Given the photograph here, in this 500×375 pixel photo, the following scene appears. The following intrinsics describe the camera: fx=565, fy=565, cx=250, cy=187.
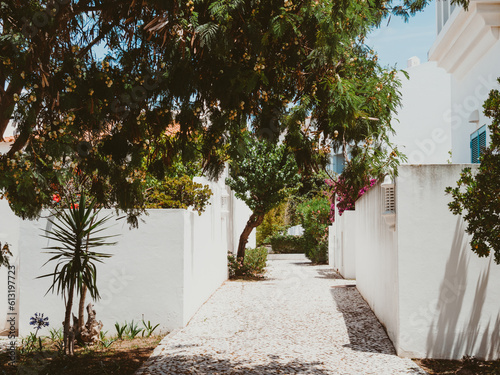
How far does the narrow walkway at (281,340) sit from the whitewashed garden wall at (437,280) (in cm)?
54

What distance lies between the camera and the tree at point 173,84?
5719 mm

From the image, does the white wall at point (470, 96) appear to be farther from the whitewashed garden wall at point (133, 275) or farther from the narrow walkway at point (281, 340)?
the whitewashed garden wall at point (133, 275)

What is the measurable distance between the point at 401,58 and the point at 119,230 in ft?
18.2

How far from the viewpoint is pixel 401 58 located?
742 cm

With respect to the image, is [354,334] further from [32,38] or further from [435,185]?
[32,38]

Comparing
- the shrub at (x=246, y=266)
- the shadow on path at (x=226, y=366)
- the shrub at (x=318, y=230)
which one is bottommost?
the shadow on path at (x=226, y=366)

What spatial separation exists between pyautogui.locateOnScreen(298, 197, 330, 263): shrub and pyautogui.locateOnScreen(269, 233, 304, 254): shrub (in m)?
6.34

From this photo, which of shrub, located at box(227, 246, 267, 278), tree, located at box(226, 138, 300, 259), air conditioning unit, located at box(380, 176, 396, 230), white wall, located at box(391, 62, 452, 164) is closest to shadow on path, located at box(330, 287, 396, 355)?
air conditioning unit, located at box(380, 176, 396, 230)

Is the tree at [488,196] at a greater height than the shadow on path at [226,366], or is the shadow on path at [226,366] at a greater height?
the tree at [488,196]

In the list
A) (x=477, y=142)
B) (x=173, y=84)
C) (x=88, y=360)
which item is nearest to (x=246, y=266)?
(x=477, y=142)

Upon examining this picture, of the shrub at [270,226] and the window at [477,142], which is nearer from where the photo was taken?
the window at [477,142]

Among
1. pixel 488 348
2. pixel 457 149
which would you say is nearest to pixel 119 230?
pixel 488 348

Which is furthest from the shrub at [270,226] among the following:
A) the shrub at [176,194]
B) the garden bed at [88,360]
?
the garden bed at [88,360]

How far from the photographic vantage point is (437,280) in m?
7.70
